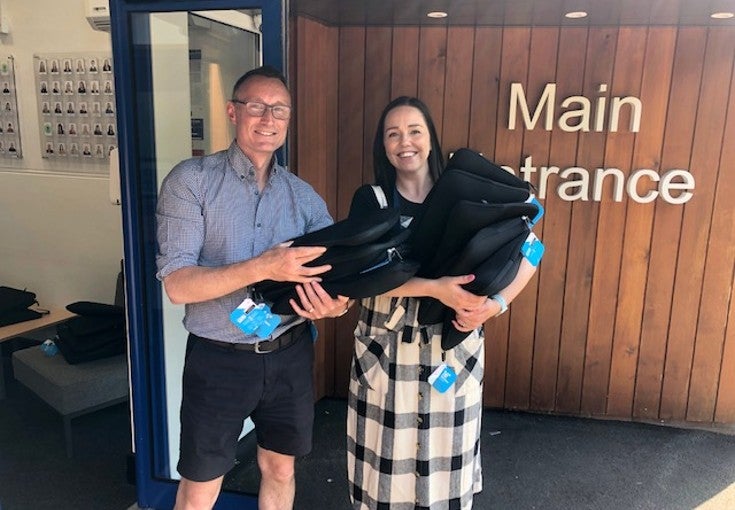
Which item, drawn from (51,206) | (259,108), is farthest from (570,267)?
(51,206)

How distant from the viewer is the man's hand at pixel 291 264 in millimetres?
1420

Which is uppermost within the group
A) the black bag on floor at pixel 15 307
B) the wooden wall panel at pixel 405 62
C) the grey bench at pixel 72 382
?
the wooden wall panel at pixel 405 62

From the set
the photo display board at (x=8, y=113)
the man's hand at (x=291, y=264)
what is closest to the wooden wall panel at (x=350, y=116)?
the man's hand at (x=291, y=264)

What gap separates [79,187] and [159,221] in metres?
2.60

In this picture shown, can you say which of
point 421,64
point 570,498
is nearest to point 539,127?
point 421,64

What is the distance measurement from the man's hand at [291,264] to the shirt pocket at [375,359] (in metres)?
0.38

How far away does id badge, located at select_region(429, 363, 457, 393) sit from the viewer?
1708 millimetres

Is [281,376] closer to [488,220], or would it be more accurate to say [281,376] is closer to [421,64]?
[488,220]

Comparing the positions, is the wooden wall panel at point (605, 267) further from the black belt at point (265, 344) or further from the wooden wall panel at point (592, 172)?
the black belt at point (265, 344)

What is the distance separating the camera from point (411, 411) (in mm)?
1752

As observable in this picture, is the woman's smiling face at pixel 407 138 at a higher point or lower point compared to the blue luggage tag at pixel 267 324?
higher

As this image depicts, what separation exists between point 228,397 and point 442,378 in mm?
592

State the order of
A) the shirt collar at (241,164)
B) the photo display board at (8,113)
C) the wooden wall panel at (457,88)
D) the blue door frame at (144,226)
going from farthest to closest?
the photo display board at (8,113) < the wooden wall panel at (457,88) < the blue door frame at (144,226) < the shirt collar at (241,164)

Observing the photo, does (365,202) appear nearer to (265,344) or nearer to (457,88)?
(265,344)
